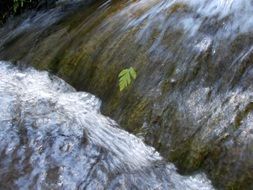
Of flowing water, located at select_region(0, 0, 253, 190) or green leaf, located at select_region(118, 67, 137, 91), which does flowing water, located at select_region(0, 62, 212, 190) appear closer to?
flowing water, located at select_region(0, 0, 253, 190)

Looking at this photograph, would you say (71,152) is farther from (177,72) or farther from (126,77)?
(177,72)

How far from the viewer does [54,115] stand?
13.1 ft

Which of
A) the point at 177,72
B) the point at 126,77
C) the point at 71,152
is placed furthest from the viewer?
the point at 126,77

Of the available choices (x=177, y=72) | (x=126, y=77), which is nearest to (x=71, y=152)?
(x=126, y=77)

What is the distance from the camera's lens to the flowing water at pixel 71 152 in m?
3.23

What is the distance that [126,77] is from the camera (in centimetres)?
414

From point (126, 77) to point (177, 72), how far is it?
1.50 ft

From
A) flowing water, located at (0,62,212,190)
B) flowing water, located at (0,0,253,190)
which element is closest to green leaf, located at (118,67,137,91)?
flowing water, located at (0,0,253,190)

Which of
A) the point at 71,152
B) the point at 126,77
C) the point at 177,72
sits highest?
the point at 177,72

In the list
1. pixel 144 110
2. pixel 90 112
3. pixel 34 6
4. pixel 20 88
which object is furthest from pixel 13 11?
pixel 144 110

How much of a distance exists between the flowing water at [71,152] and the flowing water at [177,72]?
8 cm

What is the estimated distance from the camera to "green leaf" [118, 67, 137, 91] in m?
4.14

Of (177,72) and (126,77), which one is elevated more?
(177,72)

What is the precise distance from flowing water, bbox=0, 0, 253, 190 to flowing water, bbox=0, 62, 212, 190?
0.26 feet
